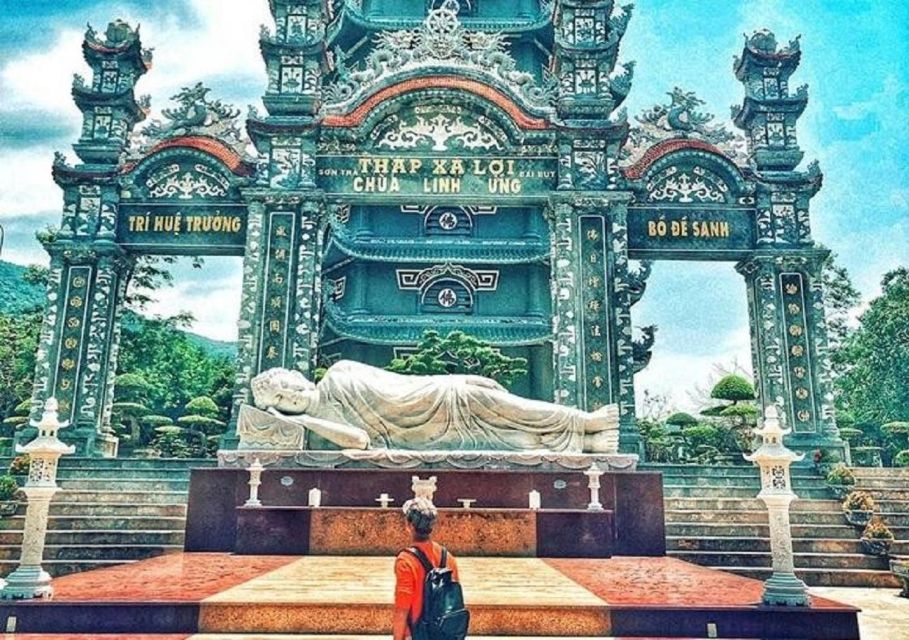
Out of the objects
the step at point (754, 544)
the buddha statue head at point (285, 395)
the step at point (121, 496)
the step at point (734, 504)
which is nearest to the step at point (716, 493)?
the step at point (734, 504)

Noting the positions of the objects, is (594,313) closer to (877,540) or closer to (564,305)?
(564,305)

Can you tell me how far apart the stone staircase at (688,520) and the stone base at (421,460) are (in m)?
1.57

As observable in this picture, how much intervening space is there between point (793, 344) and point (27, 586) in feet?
44.3

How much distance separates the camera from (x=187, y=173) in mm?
15430

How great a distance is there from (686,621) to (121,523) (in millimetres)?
8336

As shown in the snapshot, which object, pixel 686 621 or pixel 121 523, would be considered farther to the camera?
pixel 121 523

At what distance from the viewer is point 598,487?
8734 mm

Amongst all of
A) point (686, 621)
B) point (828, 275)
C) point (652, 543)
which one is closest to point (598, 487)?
point (652, 543)

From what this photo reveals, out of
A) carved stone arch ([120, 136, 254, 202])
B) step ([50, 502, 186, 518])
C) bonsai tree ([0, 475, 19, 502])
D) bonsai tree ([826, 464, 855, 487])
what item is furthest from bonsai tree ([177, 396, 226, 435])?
bonsai tree ([826, 464, 855, 487])

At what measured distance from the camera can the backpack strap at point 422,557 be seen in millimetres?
3035

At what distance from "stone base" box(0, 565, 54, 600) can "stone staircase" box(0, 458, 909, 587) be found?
4.37 metres

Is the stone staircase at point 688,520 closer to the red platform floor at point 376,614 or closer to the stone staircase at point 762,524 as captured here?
the stone staircase at point 762,524

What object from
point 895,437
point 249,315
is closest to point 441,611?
point 249,315

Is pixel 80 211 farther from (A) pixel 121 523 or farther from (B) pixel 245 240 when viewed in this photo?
(A) pixel 121 523
